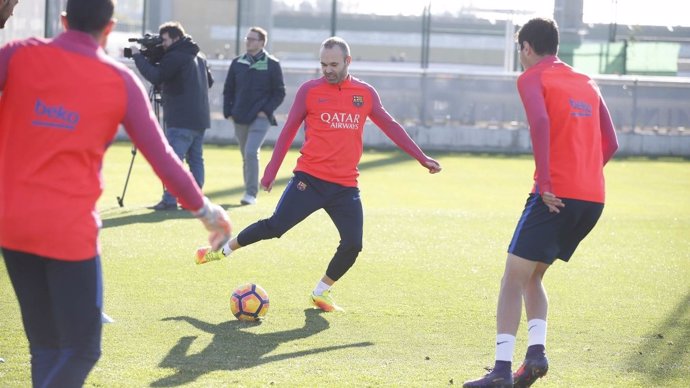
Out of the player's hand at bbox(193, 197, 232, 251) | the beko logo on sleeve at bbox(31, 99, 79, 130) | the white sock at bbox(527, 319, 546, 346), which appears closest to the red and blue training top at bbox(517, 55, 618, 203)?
the white sock at bbox(527, 319, 546, 346)

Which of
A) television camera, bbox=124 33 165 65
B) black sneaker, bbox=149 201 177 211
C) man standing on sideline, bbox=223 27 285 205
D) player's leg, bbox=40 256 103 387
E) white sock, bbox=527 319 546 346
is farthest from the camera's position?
man standing on sideline, bbox=223 27 285 205

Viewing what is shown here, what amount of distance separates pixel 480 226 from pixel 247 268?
4.01m

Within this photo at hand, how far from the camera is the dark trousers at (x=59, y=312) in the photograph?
4055mm

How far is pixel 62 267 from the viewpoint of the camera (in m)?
4.03

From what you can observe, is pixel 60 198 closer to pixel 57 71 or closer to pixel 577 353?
pixel 57 71

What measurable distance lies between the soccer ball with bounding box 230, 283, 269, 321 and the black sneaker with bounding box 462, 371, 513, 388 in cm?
197

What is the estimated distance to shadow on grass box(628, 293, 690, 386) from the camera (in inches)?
244

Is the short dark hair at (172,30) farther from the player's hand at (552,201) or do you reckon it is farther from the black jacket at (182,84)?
the player's hand at (552,201)

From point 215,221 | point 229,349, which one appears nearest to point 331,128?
point 229,349

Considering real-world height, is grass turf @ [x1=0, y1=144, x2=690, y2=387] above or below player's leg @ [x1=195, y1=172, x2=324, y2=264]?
below

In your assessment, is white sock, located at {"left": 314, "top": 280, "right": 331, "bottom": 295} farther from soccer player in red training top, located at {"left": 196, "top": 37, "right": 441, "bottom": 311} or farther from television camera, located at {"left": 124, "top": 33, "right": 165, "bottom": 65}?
television camera, located at {"left": 124, "top": 33, "right": 165, "bottom": 65}

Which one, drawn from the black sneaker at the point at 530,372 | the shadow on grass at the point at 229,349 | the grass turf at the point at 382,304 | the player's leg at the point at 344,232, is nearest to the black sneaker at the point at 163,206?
the grass turf at the point at 382,304

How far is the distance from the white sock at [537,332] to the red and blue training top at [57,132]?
2.71 m

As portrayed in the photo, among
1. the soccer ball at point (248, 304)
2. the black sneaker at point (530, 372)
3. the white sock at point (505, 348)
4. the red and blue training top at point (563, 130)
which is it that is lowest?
the soccer ball at point (248, 304)
